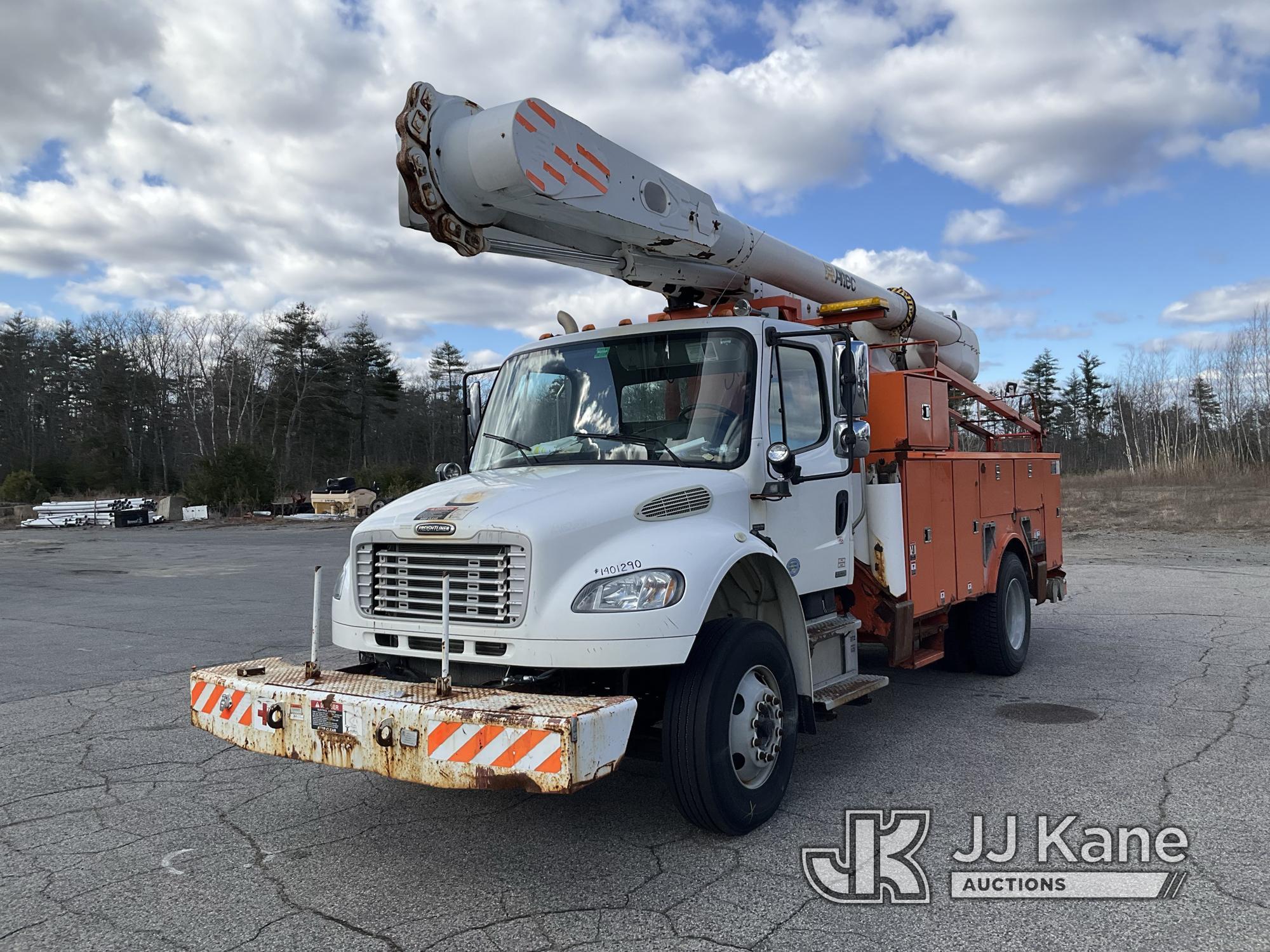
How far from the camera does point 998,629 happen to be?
7504 millimetres

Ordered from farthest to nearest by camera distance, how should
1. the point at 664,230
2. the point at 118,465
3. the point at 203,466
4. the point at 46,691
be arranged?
the point at 118,465 < the point at 203,466 < the point at 46,691 < the point at 664,230

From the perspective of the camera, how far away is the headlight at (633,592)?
3.92 metres

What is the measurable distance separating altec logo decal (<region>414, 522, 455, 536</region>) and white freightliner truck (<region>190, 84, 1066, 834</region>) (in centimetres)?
1

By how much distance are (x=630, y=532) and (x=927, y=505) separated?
2.87 m

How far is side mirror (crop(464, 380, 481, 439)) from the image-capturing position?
19.4ft

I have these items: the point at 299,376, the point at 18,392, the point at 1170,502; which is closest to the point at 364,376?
the point at 299,376

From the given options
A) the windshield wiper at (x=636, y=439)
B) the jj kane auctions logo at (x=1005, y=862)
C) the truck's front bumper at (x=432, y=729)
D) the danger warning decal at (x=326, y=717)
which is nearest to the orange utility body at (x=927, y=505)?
the windshield wiper at (x=636, y=439)

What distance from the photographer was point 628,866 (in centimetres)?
400

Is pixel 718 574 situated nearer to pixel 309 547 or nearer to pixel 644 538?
pixel 644 538

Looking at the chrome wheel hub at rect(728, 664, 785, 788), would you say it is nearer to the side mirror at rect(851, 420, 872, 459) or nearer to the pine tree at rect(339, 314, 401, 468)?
the side mirror at rect(851, 420, 872, 459)

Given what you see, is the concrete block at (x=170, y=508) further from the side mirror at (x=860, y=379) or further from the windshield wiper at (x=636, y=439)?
the side mirror at (x=860, y=379)

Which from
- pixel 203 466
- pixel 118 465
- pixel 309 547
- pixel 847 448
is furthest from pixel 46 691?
pixel 118 465

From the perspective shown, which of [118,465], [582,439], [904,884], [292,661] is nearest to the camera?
[904,884]

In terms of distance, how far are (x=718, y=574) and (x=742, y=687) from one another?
578 mm
